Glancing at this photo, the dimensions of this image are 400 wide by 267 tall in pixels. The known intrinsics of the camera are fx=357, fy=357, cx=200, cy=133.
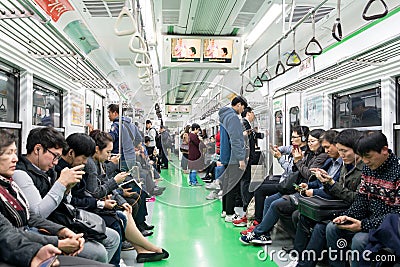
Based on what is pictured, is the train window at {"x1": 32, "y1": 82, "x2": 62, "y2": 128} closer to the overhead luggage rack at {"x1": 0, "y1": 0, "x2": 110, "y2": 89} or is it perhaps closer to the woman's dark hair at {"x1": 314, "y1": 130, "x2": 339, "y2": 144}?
the overhead luggage rack at {"x1": 0, "y1": 0, "x2": 110, "y2": 89}

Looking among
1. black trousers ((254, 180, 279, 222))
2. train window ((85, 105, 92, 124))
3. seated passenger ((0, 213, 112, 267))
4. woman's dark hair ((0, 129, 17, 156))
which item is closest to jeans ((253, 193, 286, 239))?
black trousers ((254, 180, 279, 222))

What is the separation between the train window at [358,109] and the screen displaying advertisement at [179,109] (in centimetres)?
936

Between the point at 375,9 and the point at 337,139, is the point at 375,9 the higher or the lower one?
the higher one

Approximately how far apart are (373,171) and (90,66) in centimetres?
306

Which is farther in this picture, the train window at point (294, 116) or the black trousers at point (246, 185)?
the train window at point (294, 116)

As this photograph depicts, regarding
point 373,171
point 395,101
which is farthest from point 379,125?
point 373,171

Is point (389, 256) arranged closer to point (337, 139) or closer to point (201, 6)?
point (337, 139)

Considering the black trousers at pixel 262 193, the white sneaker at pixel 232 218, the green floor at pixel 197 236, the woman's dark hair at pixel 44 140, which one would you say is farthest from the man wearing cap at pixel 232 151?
the woman's dark hair at pixel 44 140

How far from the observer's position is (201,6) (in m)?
4.11

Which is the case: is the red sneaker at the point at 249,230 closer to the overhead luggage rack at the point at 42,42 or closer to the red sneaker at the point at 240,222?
the red sneaker at the point at 240,222

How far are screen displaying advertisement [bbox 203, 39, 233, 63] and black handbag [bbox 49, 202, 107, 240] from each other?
129 inches

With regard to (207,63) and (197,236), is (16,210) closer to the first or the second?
(197,236)

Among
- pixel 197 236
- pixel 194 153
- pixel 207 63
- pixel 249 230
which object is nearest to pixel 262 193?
pixel 249 230

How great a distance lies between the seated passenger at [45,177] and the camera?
6.43 ft
